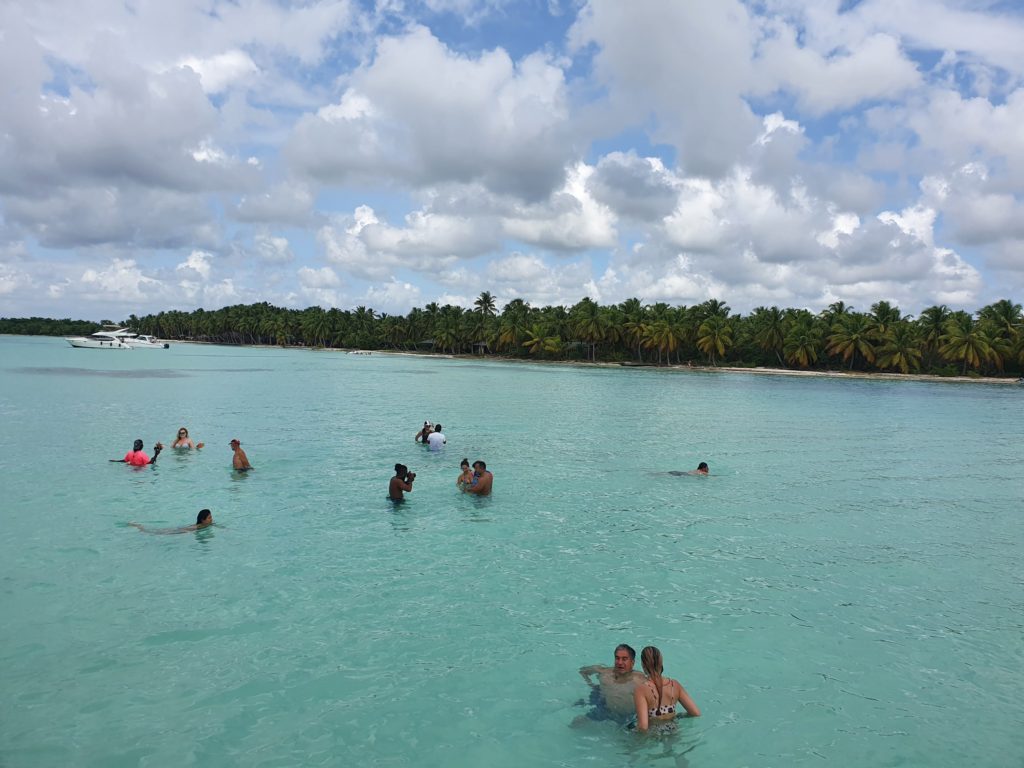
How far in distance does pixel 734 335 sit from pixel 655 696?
406ft

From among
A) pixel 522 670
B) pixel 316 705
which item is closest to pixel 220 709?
pixel 316 705

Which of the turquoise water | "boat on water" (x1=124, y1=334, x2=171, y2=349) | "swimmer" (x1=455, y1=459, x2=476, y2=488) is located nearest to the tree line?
"boat on water" (x1=124, y1=334, x2=171, y2=349)

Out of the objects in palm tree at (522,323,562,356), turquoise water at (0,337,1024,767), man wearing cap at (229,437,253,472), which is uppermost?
palm tree at (522,323,562,356)

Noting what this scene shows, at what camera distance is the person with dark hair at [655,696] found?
323 inches

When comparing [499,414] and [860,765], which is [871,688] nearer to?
[860,765]

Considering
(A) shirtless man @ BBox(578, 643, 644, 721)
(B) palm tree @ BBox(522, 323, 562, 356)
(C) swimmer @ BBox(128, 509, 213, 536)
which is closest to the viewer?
(A) shirtless man @ BBox(578, 643, 644, 721)

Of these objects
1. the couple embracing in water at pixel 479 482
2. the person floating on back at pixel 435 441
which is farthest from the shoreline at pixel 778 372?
the couple embracing in water at pixel 479 482

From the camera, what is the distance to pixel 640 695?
823cm

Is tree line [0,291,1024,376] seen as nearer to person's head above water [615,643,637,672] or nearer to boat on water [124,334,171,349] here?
boat on water [124,334,171,349]

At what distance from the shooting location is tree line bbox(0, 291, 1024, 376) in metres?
103

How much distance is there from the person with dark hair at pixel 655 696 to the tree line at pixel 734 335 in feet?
367

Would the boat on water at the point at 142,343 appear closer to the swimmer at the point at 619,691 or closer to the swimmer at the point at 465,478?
the swimmer at the point at 465,478

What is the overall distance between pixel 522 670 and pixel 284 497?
39.3 ft

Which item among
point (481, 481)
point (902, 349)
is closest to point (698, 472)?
point (481, 481)
